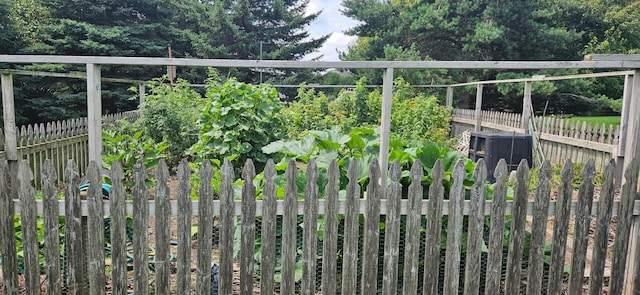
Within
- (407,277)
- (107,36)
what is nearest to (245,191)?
(407,277)

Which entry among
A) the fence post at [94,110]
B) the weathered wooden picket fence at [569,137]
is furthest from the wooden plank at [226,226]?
the weathered wooden picket fence at [569,137]

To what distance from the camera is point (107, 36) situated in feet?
55.5

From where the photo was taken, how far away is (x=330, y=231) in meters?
2.71

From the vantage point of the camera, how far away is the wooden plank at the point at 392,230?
2694mm

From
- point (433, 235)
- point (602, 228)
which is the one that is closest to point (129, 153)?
point (433, 235)

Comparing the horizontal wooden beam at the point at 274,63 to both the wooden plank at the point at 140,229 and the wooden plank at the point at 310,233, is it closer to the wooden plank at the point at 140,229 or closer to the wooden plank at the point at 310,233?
the wooden plank at the point at 140,229

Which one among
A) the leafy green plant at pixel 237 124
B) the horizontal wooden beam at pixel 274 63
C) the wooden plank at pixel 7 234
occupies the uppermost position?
the horizontal wooden beam at pixel 274 63

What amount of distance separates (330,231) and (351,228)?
0.13m

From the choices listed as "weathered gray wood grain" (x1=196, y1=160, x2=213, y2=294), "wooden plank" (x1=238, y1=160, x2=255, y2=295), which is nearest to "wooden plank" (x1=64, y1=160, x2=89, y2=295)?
"weathered gray wood grain" (x1=196, y1=160, x2=213, y2=294)

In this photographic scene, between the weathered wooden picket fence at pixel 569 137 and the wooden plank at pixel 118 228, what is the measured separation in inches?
223

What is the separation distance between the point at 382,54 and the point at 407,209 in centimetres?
1664

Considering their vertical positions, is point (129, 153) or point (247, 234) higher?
point (129, 153)

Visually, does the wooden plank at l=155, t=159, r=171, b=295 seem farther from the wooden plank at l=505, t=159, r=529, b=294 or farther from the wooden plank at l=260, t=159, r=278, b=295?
the wooden plank at l=505, t=159, r=529, b=294

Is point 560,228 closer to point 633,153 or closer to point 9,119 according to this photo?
point 633,153
